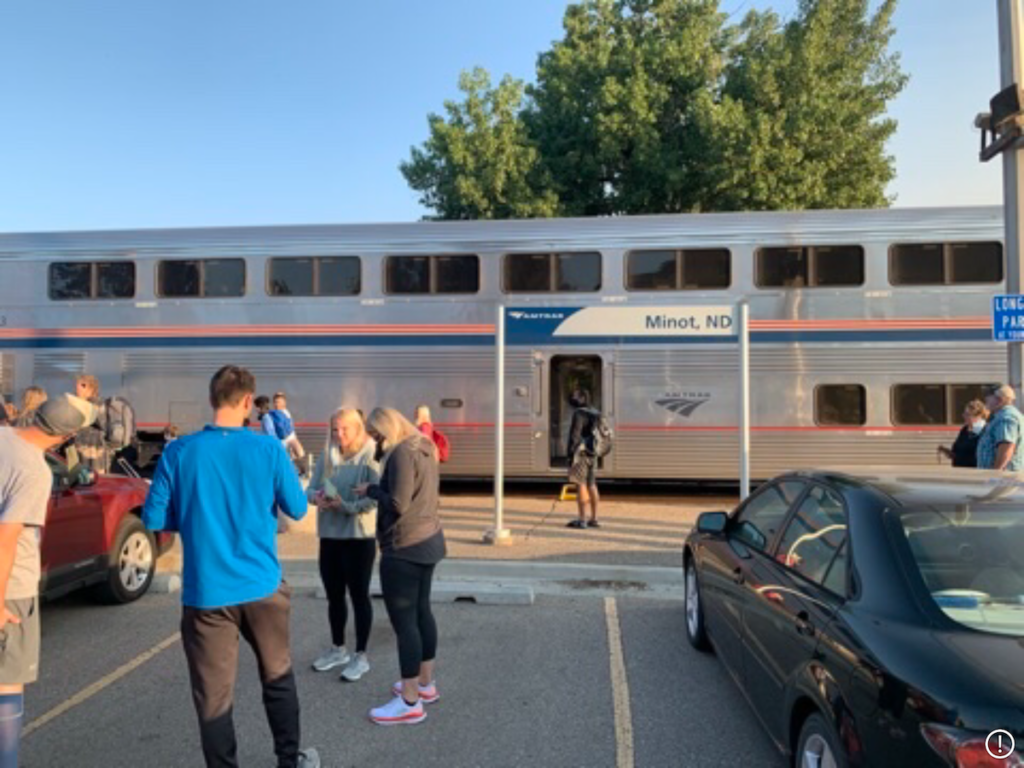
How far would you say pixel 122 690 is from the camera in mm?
4367

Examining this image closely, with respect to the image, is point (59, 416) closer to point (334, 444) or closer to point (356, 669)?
point (334, 444)

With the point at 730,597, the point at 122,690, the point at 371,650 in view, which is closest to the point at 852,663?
the point at 730,597

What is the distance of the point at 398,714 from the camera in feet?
12.8

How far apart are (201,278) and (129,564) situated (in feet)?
19.3

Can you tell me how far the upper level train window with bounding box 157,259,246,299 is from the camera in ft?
35.7

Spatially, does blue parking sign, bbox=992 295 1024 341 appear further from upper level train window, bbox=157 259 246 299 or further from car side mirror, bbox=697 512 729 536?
upper level train window, bbox=157 259 246 299

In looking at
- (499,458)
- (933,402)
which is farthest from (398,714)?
(933,402)

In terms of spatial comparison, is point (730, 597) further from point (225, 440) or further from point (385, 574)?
point (225, 440)

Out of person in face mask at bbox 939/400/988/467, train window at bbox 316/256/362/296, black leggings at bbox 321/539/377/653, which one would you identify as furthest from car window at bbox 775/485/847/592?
train window at bbox 316/256/362/296

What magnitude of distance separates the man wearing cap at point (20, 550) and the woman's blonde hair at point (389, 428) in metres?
1.51

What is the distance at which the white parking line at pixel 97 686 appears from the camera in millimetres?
3959

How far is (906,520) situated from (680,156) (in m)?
14.7

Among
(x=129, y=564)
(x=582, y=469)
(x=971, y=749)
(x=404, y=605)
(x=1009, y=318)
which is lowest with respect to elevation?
(x=129, y=564)

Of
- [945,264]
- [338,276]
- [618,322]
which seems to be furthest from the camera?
[338,276]
